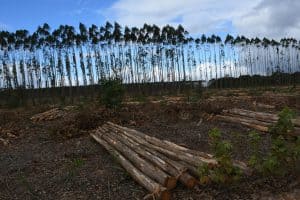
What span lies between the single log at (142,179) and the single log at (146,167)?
0.25ft

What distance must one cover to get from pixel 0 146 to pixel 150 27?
165ft

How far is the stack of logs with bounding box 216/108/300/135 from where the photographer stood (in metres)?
10.8

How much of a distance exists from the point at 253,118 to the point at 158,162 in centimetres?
569

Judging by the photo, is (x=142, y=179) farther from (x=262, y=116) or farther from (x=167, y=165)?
(x=262, y=116)

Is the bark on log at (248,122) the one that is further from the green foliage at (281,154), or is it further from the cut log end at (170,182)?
the cut log end at (170,182)

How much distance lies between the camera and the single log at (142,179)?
5.89 metres

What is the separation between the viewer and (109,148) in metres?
9.34

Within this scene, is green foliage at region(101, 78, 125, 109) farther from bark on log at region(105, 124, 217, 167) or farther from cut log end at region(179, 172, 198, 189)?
cut log end at region(179, 172, 198, 189)

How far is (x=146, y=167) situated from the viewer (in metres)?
6.93

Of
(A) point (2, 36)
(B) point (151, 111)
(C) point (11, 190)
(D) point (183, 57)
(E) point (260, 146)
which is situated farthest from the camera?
(D) point (183, 57)

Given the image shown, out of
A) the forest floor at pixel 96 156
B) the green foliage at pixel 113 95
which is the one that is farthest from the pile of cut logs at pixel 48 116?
the green foliage at pixel 113 95

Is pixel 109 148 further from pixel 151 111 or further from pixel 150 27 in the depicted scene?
pixel 150 27

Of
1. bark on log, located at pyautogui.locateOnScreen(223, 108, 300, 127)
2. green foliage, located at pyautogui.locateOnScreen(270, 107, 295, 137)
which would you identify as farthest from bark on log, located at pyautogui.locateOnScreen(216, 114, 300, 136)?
green foliage, located at pyautogui.locateOnScreen(270, 107, 295, 137)

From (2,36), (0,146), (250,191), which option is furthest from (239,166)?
(2,36)
